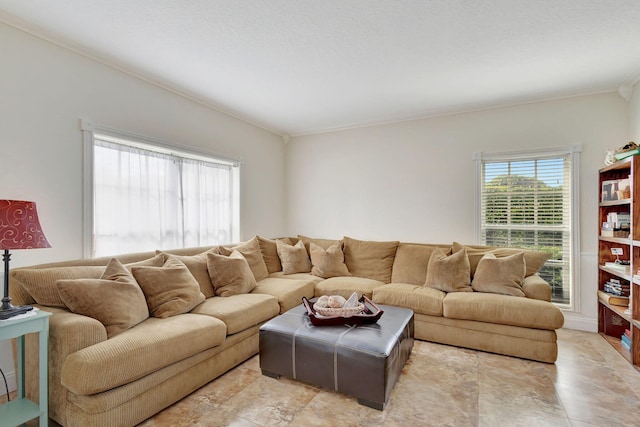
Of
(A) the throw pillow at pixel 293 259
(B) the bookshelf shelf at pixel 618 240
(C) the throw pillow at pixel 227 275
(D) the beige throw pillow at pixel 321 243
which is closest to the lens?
(B) the bookshelf shelf at pixel 618 240

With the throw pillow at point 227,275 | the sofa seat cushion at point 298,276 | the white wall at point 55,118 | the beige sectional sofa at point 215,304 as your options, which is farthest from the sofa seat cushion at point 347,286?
the white wall at point 55,118

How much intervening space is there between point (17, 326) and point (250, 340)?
1.53 m

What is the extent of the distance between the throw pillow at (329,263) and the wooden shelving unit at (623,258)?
2661mm

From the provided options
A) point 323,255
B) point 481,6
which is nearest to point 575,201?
point 481,6

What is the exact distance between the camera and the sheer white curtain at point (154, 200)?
2828 millimetres

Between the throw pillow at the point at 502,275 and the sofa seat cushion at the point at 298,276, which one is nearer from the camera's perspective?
the throw pillow at the point at 502,275

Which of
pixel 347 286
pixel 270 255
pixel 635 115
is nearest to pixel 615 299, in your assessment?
pixel 635 115

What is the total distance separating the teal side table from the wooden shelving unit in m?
4.20

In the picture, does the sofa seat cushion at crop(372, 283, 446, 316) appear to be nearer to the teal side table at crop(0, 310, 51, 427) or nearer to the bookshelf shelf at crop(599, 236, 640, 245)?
the bookshelf shelf at crop(599, 236, 640, 245)

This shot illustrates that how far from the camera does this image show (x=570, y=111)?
3471 millimetres

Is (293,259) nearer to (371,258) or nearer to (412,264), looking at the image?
(371,258)

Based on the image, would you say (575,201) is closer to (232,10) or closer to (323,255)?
(323,255)

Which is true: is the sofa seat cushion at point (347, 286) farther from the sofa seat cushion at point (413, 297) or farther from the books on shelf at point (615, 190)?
the books on shelf at point (615, 190)

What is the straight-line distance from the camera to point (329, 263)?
3.95m
